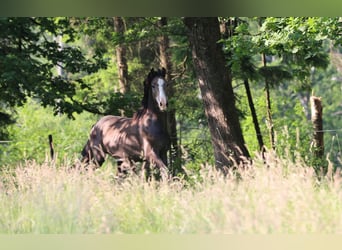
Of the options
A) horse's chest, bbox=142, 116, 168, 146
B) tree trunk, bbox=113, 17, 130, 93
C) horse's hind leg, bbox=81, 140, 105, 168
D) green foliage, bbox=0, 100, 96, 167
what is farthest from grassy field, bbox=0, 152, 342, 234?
tree trunk, bbox=113, 17, 130, 93

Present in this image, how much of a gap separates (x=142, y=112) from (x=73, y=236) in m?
4.80

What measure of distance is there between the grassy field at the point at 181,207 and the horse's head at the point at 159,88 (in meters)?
2.66

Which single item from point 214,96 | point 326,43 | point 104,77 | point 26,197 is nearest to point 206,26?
point 214,96

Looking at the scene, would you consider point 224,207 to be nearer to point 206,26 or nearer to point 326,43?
point 206,26

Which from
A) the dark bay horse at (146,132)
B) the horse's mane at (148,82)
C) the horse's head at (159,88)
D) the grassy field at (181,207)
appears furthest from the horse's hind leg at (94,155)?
the grassy field at (181,207)

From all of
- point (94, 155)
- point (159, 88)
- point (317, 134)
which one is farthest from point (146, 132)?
point (317, 134)

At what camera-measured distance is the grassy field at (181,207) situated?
5.25 m

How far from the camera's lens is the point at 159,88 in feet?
30.6

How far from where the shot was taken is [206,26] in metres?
9.62

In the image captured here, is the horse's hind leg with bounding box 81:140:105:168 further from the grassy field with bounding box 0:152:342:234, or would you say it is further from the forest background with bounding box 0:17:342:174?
the grassy field with bounding box 0:152:342:234

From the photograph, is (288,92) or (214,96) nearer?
(214,96)

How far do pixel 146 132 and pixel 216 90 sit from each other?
1115 mm

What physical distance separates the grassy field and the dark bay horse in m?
2.68

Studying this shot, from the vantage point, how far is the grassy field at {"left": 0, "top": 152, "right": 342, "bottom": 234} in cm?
525
